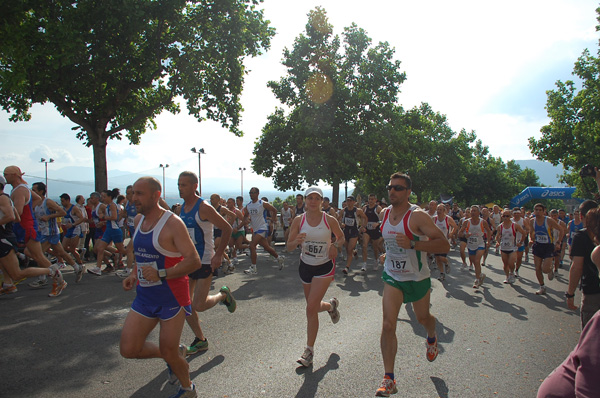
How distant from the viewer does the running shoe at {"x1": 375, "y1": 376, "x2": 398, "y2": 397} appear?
3625mm

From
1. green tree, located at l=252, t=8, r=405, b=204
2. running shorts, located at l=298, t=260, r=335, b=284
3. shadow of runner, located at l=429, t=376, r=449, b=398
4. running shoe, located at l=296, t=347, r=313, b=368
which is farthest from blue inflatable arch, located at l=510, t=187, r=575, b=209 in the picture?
running shoe, located at l=296, t=347, r=313, b=368

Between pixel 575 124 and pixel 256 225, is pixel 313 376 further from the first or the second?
pixel 575 124

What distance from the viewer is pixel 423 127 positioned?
50000mm

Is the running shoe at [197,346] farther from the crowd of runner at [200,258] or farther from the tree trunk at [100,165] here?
the tree trunk at [100,165]

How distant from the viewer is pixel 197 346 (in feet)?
15.6

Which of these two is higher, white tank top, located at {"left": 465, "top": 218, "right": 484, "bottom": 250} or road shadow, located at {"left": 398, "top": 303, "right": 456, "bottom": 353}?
white tank top, located at {"left": 465, "top": 218, "right": 484, "bottom": 250}

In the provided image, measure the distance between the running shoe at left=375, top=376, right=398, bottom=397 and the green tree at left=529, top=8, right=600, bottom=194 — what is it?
30.6m

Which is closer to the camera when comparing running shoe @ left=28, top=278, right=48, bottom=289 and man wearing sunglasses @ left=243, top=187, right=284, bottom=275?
running shoe @ left=28, top=278, right=48, bottom=289

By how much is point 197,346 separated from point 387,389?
2.30 m

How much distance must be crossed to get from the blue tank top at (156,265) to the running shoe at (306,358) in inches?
63.4

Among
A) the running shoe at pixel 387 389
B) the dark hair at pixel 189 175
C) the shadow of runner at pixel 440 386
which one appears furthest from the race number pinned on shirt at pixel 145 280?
the shadow of runner at pixel 440 386

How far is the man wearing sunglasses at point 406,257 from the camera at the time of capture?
13.1ft

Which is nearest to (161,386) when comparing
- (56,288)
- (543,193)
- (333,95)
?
(56,288)

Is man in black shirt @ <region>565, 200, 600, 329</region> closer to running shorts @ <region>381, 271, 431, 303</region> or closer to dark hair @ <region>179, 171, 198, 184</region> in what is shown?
running shorts @ <region>381, 271, 431, 303</region>
